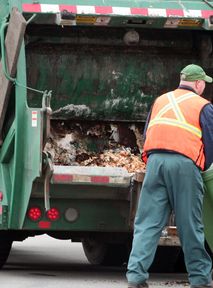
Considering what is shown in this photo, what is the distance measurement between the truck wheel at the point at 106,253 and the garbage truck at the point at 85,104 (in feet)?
0.04

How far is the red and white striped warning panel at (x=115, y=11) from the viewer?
7980 millimetres

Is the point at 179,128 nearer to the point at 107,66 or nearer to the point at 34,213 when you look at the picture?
the point at 34,213

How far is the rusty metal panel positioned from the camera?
7551 mm

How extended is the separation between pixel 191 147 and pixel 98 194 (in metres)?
1.66

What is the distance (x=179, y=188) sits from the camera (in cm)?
631

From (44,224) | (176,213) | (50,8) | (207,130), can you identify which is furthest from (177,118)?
(50,8)

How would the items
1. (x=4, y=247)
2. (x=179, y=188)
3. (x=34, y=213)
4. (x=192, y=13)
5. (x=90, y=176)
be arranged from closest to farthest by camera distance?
(x=179, y=188), (x=90, y=176), (x=34, y=213), (x=192, y=13), (x=4, y=247)

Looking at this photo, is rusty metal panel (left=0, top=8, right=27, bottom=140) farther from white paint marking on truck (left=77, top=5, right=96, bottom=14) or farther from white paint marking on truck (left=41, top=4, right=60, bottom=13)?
white paint marking on truck (left=77, top=5, right=96, bottom=14)

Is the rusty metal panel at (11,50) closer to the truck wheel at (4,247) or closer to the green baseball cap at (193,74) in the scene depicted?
the truck wheel at (4,247)

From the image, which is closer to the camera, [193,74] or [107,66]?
[193,74]

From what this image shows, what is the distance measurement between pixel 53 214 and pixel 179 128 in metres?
1.90

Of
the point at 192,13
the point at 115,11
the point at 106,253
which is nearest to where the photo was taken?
the point at 115,11

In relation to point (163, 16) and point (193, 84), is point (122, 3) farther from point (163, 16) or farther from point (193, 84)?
point (193, 84)

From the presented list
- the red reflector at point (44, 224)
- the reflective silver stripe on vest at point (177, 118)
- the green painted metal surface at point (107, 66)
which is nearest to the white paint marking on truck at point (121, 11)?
the green painted metal surface at point (107, 66)
